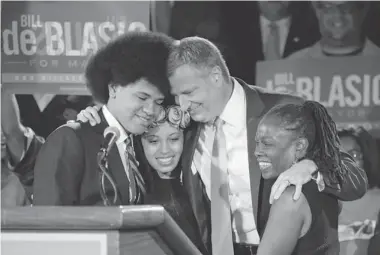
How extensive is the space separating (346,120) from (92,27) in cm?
103

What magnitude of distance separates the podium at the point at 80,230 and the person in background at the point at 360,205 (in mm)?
1843

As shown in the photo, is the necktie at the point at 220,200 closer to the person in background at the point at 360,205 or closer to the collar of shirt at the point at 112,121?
the collar of shirt at the point at 112,121

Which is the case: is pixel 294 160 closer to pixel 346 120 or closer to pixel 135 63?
pixel 346 120

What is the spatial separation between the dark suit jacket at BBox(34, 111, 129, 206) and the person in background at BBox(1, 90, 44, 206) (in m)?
0.07

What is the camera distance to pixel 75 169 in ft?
7.38

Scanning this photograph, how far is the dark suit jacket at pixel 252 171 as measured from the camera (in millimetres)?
2199

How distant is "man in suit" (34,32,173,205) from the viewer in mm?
2246

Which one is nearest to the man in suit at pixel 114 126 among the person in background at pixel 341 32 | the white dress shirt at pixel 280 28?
the white dress shirt at pixel 280 28

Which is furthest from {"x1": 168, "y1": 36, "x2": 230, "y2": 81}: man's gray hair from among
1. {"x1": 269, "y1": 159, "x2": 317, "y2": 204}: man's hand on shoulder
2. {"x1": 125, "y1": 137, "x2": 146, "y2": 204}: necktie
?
{"x1": 269, "y1": 159, "x2": 317, "y2": 204}: man's hand on shoulder

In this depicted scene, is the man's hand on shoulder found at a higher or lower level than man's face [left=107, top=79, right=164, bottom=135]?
lower

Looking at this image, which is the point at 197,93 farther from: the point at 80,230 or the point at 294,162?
the point at 80,230

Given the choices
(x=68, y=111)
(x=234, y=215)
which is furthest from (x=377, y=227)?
(x=68, y=111)

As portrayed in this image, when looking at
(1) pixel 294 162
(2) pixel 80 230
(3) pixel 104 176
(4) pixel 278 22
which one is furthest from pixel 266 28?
(2) pixel 80 230

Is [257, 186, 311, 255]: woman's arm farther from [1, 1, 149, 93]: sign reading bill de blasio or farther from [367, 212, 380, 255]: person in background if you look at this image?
[1, 1, 149, 93]: sign reading bill de blasio
